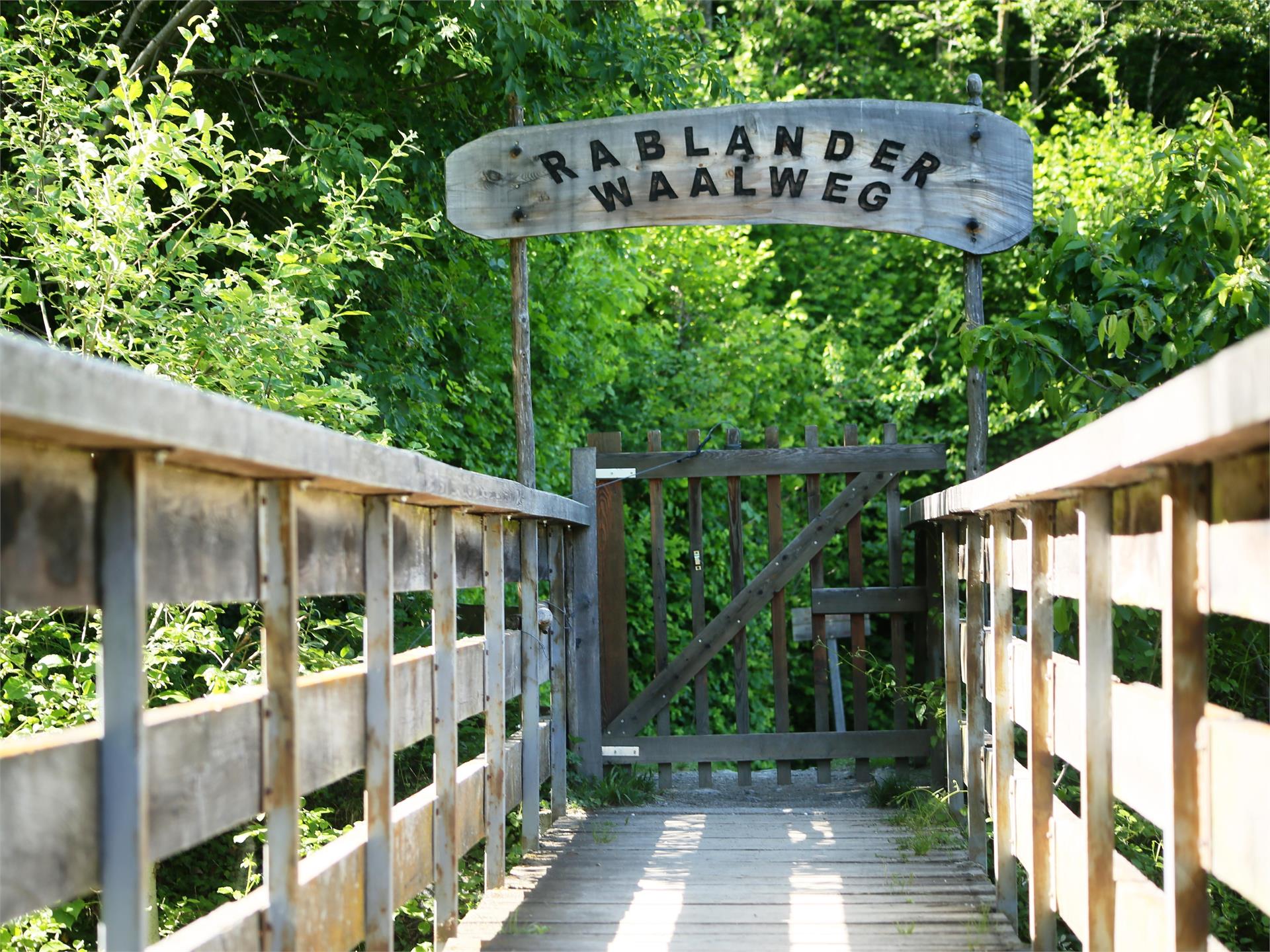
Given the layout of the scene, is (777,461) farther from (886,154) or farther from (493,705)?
(493,705)

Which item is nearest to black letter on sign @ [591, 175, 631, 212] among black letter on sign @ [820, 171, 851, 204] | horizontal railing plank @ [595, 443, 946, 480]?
black letter on sign @ [820, 171, 851, 204]

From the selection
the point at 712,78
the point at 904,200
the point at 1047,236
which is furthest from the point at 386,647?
the point at 712,78

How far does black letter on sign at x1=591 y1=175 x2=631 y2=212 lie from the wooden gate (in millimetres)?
1305

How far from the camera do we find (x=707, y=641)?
6910 mm

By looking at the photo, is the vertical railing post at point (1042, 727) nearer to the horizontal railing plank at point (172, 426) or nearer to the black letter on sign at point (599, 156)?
the horizontal railing plank at point (172, 426)

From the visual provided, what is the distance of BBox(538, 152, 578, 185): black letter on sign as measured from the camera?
20.4ft

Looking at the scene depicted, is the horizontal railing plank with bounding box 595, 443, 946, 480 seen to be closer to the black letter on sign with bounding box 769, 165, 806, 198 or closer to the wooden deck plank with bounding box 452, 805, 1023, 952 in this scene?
the black letter on sign with bounding box 769, 165, 806, 198

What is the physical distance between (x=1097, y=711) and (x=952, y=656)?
2.49 metres

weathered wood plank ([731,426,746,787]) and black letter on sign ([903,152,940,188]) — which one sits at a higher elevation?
black letter on sign ([903,152,940,188])

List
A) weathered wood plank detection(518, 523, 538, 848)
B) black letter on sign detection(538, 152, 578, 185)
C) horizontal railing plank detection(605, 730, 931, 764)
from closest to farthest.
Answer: weathered wood plank detection(518, 523, 538, 848)
black letter on sign detection(538, 152, 578, 185)
horizontal railing plank detection(605, 730, 931, 764)

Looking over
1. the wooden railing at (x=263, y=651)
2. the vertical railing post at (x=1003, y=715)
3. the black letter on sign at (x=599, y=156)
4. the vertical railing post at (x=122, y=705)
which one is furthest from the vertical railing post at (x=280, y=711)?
the black letter on sign at (x=599, y=156)

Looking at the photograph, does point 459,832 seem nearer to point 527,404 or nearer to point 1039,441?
point 527,404

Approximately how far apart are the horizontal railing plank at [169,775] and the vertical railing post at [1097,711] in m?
1.46

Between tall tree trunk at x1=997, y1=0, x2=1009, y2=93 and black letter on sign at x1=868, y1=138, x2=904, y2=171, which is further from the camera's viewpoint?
tall tree trunk at x1=997, y1=0, x2=1009, y2=93
